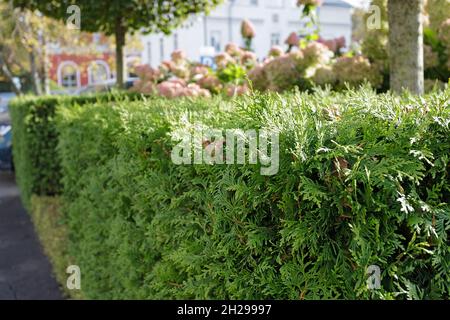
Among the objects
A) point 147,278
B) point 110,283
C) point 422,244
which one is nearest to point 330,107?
point 422,244

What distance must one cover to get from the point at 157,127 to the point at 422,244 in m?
1.60

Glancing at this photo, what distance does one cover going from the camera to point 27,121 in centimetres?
809

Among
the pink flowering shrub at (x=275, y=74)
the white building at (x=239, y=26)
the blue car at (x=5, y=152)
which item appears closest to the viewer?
the pink flowering shrub at (x=275, y=74)

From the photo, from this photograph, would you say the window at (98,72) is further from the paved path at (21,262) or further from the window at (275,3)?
the window at (275,3)

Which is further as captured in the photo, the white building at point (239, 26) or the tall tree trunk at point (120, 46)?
the white building at point (239, 26)

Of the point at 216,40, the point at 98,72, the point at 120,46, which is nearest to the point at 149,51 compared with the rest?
the point at 216,40

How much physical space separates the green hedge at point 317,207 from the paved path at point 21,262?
3.52 meters

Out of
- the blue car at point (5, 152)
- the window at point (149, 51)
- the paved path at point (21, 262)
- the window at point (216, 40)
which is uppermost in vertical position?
the window at point (216, 40)

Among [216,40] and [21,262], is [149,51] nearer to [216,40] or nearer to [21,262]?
[216,40]

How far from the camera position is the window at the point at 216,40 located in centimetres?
3866

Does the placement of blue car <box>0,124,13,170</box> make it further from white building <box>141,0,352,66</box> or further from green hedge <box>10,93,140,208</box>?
white building <box>141,0,352,66</box>

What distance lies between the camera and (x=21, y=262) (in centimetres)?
690

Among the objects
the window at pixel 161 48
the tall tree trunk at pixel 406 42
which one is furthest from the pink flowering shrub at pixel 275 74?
the window at pixel 161 48

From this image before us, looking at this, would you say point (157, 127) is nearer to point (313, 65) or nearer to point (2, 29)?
point (313, 65)
